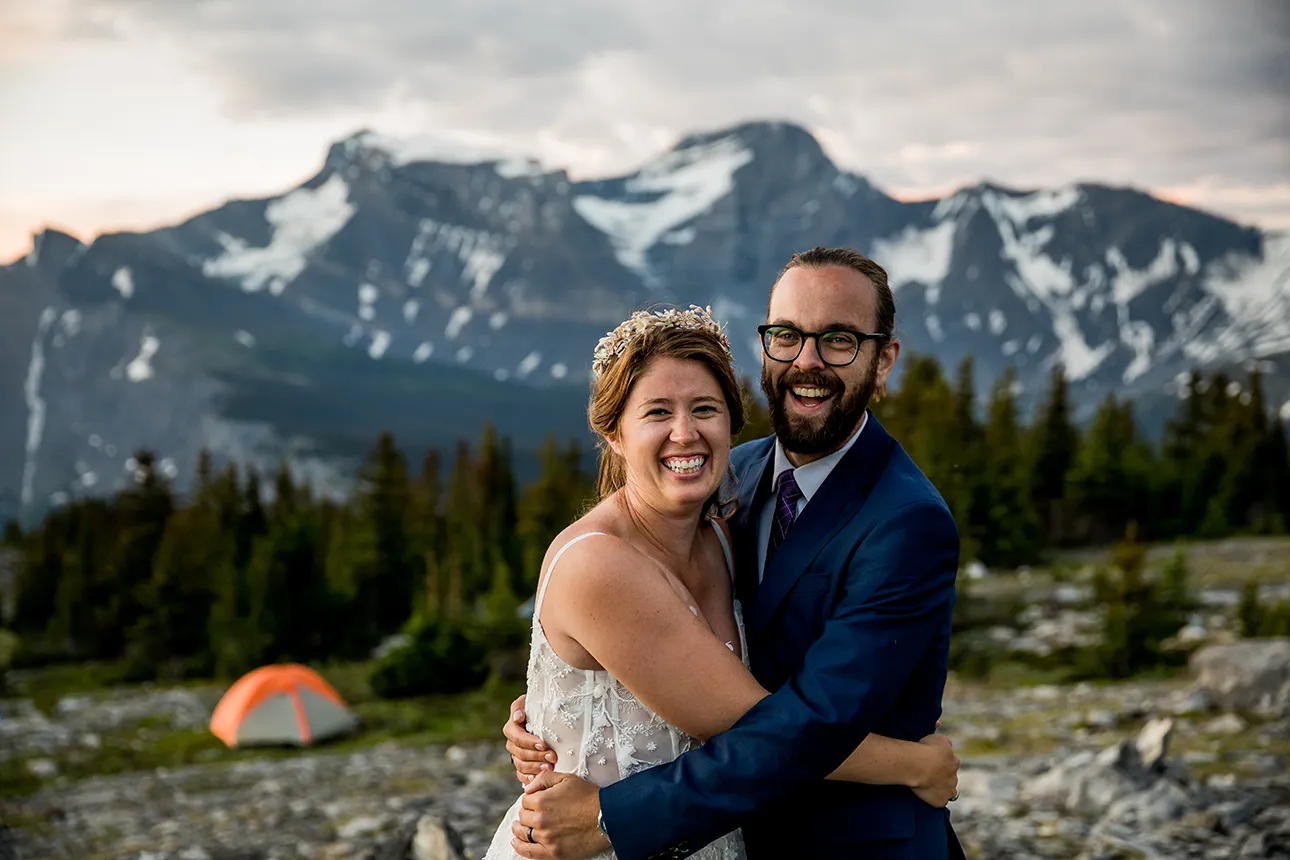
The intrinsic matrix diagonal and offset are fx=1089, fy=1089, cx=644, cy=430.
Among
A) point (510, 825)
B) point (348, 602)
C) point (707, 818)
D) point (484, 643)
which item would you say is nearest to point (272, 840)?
point (510, 825)

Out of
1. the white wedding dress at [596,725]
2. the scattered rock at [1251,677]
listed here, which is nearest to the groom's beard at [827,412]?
the white wedding dress at [596,725]

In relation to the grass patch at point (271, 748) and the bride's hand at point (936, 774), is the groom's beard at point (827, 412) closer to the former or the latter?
the bride's hand at point (936, 774)

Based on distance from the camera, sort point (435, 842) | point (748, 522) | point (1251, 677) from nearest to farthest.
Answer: point (748, 522)
point (435, 842)
point (1251, 677)

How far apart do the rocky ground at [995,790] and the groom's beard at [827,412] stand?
5.16m

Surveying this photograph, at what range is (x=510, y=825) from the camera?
4.13 metres

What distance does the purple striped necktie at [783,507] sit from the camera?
4.02m

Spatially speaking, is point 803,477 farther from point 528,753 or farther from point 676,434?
point 528,753

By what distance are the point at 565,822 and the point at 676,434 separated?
1.38 metres

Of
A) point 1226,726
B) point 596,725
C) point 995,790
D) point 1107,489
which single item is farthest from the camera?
point 1107,489

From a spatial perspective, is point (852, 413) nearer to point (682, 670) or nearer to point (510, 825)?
point (682, 670)

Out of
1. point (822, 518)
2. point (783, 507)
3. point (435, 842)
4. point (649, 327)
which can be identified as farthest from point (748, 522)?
point (435, 842)

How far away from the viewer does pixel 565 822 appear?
146 inches

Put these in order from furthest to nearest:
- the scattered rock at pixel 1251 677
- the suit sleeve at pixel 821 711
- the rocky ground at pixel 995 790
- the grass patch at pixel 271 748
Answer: the grass patch at pixel 271 748 → the scattered rock at pixel 1251 677 → the rocky ground at pixel 995 790 → the suit sleeve at pixel 821 711

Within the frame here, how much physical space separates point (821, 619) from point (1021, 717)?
13.1m
